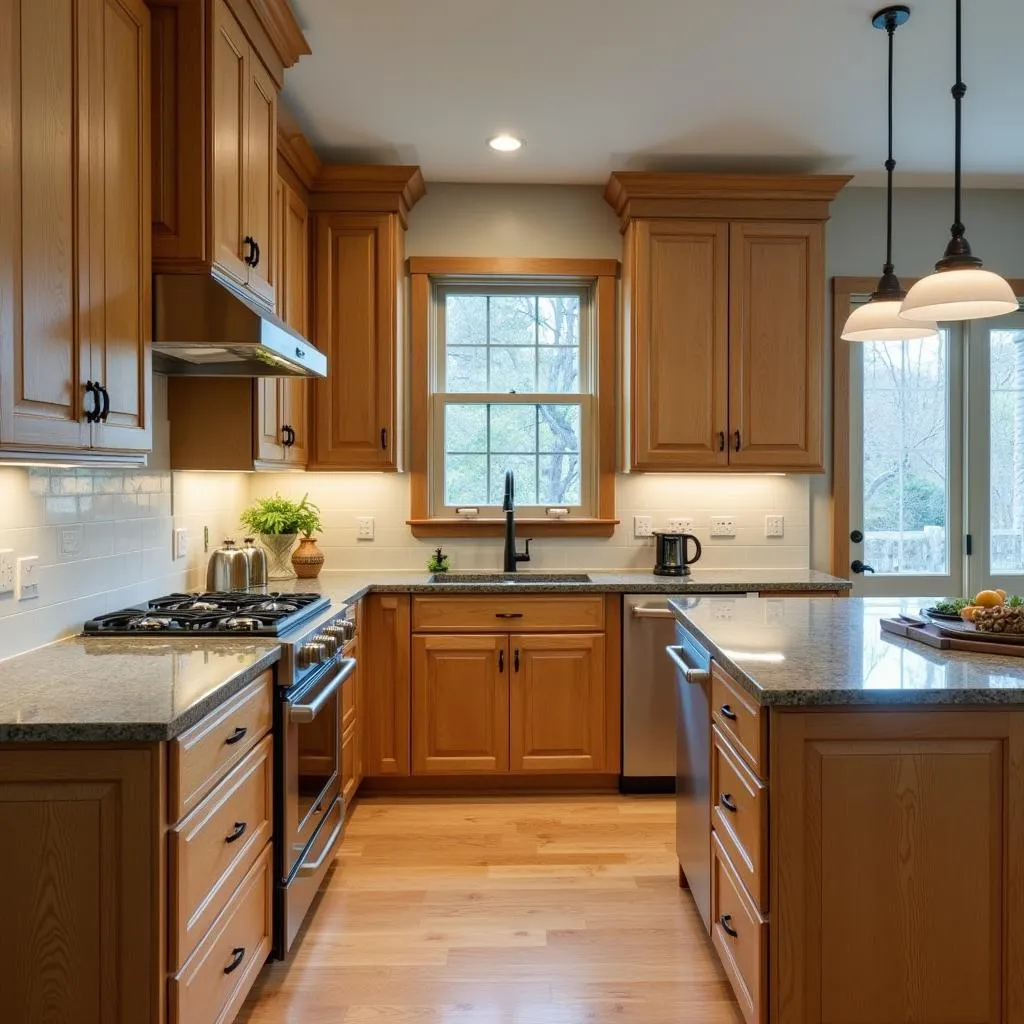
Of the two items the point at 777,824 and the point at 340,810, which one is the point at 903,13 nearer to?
the point at 777,824

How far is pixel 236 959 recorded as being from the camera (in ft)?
5.75

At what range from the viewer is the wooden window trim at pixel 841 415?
12.6 ft

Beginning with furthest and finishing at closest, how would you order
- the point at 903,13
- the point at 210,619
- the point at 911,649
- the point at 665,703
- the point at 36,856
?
the point at 665,703, the point at 903,13, the point at 210,619, the point at 911,649, the point at 36,856

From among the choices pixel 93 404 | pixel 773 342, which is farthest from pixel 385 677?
pixel 773 342

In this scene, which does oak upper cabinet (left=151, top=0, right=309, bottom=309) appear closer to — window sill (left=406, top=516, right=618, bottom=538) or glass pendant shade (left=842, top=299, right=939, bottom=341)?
window sill (left=406, top=516, right=618, bottom=538)

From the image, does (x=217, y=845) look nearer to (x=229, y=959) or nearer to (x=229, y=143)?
(x=229, y=959)

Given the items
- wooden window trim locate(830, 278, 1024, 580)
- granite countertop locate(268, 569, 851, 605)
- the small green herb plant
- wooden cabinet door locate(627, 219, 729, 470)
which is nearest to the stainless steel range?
granite countertop locate(268, 569, 851, 605)

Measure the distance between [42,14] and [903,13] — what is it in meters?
2.36

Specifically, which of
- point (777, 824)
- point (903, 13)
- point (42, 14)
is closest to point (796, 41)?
point (903, 13)

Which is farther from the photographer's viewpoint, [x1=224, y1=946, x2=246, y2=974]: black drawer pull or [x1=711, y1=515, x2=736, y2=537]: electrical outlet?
[x1=711, y1=515, x2=736, y2=537]: electrical outlet

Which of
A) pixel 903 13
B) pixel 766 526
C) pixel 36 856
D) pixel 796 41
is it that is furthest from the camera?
pixel 766 526

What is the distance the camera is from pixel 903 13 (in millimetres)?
2416

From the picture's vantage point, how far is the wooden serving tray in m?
1.82

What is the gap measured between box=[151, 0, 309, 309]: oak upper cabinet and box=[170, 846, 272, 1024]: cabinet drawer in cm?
156
